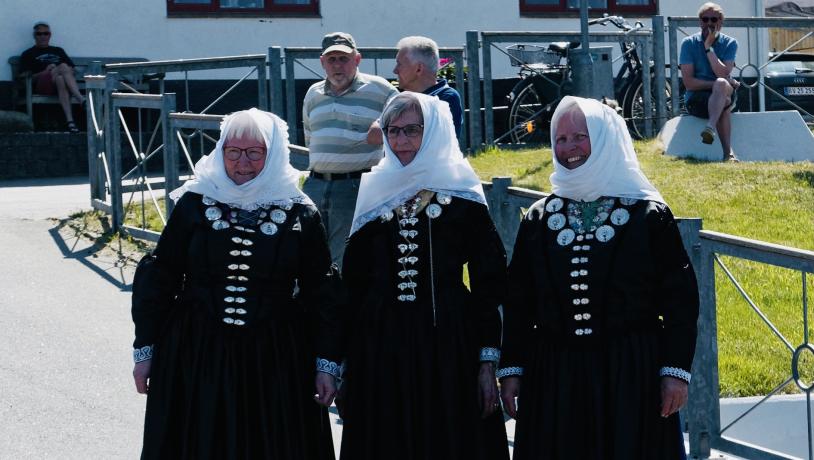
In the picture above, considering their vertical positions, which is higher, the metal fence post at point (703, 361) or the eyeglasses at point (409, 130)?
the eyeglasses at point (409, 130)

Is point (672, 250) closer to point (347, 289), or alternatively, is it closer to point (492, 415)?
point (492, 415)

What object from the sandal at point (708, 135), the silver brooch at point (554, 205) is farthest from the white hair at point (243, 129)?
the sandal at point (708, 135)

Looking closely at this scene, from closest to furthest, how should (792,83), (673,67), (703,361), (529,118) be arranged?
(703,361) → (673,67) → (529,118) → (792,83)

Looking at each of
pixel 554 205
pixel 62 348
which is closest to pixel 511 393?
pixel 554 205

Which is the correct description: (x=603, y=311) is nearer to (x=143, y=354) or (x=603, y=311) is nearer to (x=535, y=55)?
(x=143, y=354)

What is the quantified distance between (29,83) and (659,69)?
7.43 metres

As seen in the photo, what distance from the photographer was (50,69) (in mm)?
15539

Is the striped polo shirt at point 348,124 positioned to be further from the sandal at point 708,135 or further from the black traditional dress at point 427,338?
the sandal at point 708,135

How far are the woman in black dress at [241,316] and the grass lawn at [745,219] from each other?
222cm

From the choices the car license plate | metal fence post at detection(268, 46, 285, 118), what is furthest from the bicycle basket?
metal fence post at detection(268, 46, 285, 118)

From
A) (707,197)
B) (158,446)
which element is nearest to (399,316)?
(158,446)

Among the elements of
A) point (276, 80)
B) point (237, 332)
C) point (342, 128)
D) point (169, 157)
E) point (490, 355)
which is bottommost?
point (490, 355)

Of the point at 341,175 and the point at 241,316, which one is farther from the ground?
the point at 341,175

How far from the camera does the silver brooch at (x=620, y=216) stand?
439 cm
